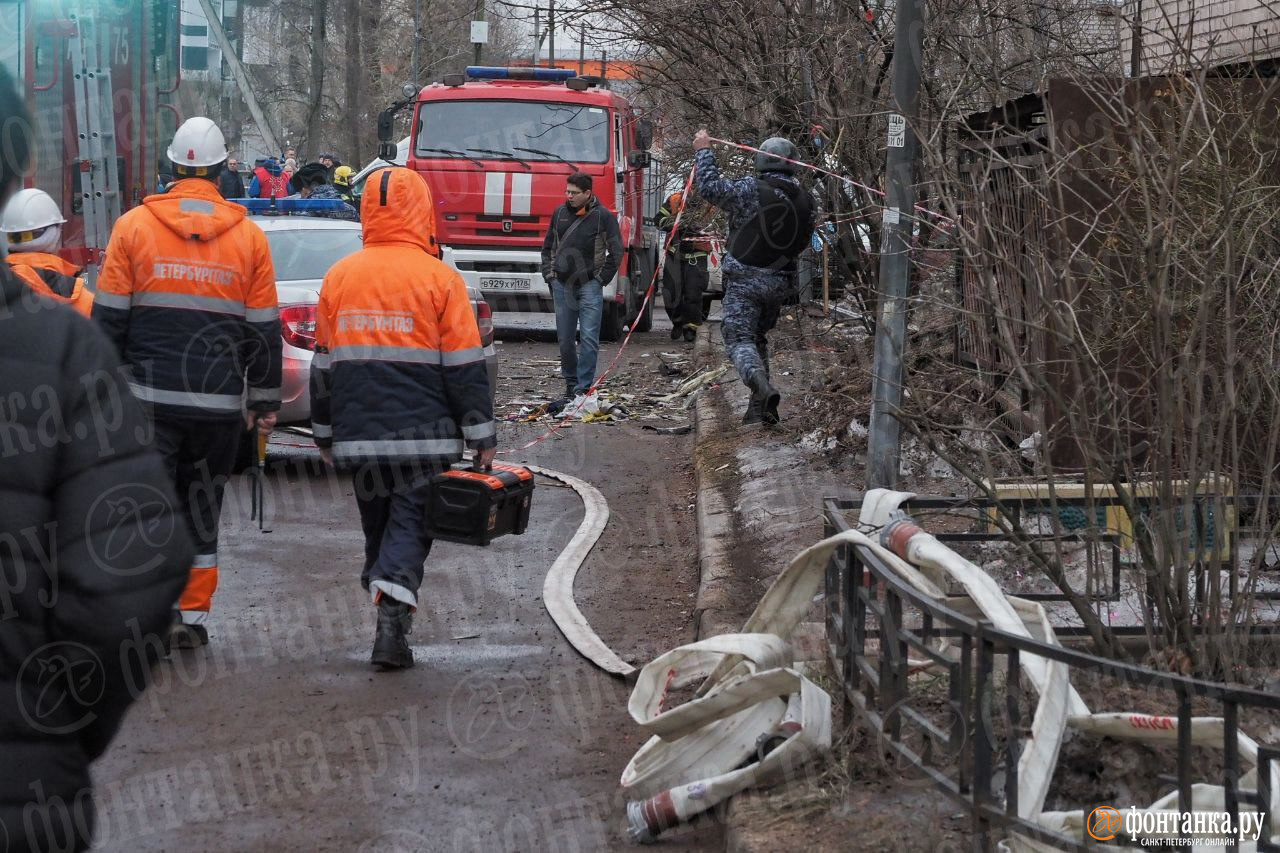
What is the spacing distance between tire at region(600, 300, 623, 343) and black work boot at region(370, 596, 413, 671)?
11.5m

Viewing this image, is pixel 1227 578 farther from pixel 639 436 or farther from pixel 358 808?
pixel 639 436

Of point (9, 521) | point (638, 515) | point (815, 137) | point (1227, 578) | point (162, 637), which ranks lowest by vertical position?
point (638, 515)

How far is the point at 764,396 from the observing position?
9.87 metres

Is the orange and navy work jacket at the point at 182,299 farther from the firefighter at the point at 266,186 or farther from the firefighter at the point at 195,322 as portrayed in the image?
the firefighter at the point at 266,186

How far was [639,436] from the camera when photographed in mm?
11805

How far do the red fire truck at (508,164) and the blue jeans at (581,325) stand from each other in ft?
12.8

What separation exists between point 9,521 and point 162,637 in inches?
11.2

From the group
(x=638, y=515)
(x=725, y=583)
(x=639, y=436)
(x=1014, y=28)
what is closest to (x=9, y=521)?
(x=725, y=583)

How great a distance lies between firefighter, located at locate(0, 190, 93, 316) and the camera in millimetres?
6242

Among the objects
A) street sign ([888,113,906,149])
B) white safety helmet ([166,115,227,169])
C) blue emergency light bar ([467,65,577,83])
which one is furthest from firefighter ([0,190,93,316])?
blue emergency light bar ([467,65,577,83])

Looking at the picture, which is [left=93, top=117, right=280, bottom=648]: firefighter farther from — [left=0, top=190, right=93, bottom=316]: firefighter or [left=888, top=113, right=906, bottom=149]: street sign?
[left=888, top=113, right=906, bottom=149]: street sign

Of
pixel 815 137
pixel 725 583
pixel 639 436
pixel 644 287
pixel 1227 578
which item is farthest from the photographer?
pixel 644 287

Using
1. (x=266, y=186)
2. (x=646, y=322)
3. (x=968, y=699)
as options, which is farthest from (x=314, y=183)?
(x=968, y=699)

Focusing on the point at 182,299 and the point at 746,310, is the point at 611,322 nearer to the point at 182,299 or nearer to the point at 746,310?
the point at 746,310
